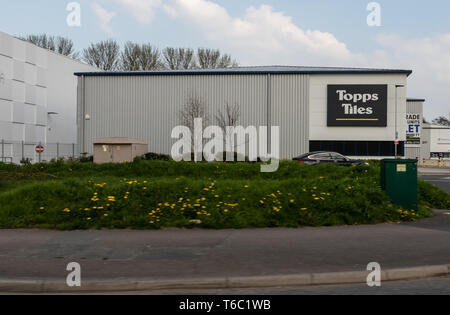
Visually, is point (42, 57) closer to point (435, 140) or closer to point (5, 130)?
point (5, 130)

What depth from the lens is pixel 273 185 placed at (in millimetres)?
12781

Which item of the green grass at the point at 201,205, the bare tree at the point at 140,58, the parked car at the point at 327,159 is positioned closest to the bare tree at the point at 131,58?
the bare tree at the point at 140,58

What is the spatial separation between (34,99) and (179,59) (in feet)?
65.0

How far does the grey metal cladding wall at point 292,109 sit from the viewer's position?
39.1 m

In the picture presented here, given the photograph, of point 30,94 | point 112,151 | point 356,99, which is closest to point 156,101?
point 112,151

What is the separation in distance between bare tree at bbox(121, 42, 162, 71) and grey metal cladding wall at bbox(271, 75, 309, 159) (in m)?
24.5

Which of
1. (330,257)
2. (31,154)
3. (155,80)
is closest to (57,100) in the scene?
(31,154)

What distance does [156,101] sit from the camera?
134ft

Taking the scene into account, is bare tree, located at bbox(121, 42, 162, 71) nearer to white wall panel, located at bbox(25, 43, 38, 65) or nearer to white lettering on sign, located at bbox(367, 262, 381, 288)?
white wall panel, located at bbox(25, 43, 38, 65)

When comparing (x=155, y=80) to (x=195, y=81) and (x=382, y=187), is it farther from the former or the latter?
(x=382, y=187)

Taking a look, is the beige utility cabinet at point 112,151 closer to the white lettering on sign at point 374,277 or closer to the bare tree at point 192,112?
the bare tree at point 192,112

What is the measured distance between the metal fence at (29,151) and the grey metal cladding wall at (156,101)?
13.6ft

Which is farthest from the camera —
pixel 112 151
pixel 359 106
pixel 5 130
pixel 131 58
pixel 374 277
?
pixel 131 58

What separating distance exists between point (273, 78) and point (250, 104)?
113 inches
